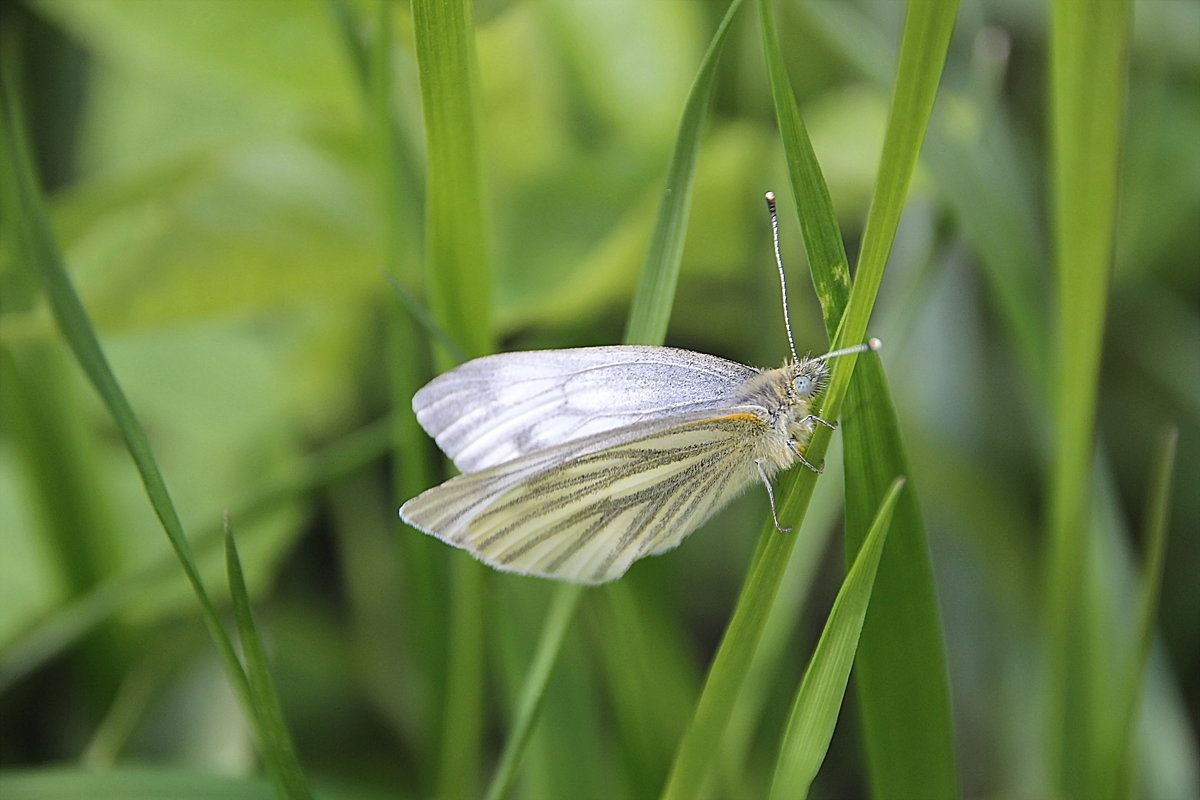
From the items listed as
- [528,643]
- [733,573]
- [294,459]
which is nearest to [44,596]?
[294,459]

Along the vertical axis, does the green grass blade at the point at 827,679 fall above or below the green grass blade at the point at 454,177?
below

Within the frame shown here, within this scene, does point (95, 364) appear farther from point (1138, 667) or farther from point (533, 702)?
point (1138, 667)

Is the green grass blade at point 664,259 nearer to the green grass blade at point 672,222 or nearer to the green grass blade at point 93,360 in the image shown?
the green grass blade at point 672,222

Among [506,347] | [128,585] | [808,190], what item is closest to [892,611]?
[808,190]

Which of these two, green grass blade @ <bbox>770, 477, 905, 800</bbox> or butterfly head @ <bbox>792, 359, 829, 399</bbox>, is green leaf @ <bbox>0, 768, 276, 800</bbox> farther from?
butterfly head @ <bbox>792, 359, 829, 399</bbox>

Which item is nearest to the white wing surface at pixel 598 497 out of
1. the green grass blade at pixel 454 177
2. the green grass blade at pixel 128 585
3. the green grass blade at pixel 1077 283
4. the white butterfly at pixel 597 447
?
the white butterfly at pixel 597 447
